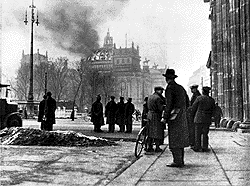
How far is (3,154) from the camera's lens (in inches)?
368

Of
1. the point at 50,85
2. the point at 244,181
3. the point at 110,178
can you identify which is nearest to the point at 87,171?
the point at 110,178

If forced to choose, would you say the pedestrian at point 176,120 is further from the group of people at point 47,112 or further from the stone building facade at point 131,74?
the stone building facade at point 131,74

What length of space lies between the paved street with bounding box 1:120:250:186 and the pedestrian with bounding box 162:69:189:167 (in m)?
0.34

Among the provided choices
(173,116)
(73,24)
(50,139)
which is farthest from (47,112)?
(73,24)

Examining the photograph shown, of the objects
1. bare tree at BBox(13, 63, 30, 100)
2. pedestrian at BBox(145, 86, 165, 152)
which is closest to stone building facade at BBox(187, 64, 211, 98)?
bare tree at BBox(13, 63, 30, 100)

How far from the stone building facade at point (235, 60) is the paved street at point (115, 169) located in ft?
27.7

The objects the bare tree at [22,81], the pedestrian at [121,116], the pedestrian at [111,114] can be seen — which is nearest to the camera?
the pedestrian at [111,114]

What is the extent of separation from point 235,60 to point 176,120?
12.9m

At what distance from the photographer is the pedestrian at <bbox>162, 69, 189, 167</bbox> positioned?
7.49 meters

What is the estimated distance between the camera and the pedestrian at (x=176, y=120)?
749 cm

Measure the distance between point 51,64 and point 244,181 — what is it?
61.6m

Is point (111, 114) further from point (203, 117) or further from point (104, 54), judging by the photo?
point (104, 54)

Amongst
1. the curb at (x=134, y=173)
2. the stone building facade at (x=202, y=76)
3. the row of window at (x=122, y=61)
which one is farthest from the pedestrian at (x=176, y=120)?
the row of window at (x=122, y=61)

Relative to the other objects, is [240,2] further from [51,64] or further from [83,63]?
[51,64]
